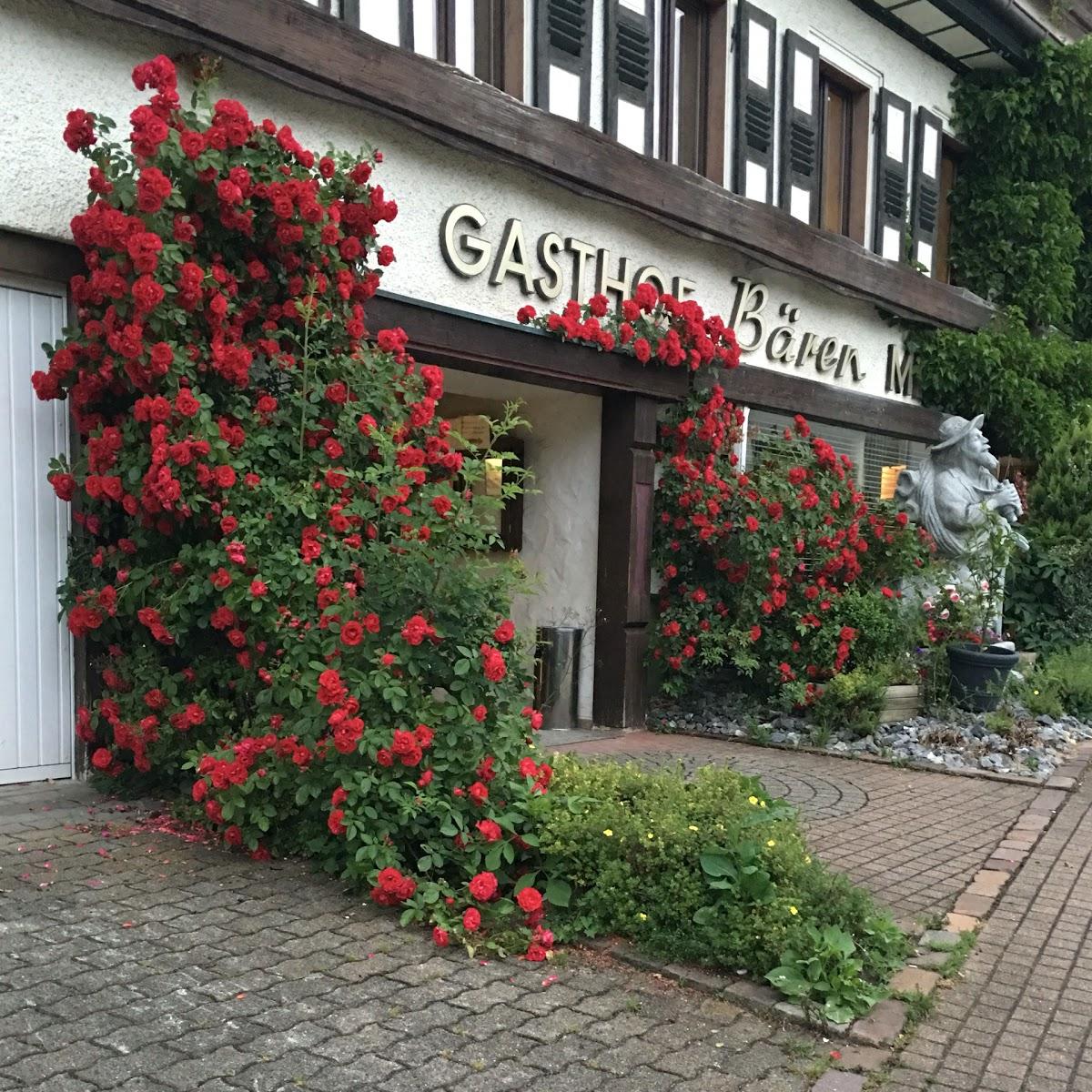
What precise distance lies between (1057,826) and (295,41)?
5.43 metres

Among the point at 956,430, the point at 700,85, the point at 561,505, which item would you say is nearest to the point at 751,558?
the point at 561,505

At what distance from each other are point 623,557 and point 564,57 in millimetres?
3337

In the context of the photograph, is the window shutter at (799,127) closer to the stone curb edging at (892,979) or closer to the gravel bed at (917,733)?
the gravel bed at (917,733)

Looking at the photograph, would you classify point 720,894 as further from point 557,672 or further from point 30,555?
point 557,672

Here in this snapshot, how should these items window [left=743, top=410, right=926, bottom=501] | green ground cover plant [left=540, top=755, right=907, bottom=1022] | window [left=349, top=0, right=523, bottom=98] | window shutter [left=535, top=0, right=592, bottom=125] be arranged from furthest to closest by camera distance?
window [left=743, top=410, right=926, bottom=501], window shutter [left=535, top=0, right=592, bottom=125], window [left=349, top=0, right=523, bottom=98], green ground cover plant [left=540, top=755, right=907, bottom=1022]

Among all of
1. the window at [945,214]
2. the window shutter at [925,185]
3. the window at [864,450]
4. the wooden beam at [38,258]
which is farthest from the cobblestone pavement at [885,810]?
the window at [945,214]

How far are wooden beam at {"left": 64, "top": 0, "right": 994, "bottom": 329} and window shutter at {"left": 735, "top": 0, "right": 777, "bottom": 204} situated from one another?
39cm

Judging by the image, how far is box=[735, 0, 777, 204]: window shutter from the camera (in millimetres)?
8555

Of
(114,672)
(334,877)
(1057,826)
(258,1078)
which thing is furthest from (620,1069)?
(1057,826)

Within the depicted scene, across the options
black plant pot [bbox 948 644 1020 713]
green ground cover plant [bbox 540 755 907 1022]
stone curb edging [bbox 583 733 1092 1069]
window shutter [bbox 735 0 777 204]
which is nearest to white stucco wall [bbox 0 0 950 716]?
window shutter [bbox 735 0 777 204]

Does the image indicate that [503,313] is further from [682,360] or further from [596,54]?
[596,54]

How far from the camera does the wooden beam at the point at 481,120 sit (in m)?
5.00

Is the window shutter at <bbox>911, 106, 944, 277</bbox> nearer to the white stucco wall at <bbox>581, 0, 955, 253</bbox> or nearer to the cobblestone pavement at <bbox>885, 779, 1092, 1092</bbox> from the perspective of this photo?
the white stucco wall at <bbox>581, 0, 955, 253</bbox>

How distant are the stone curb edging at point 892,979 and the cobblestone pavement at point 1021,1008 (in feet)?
0.20
